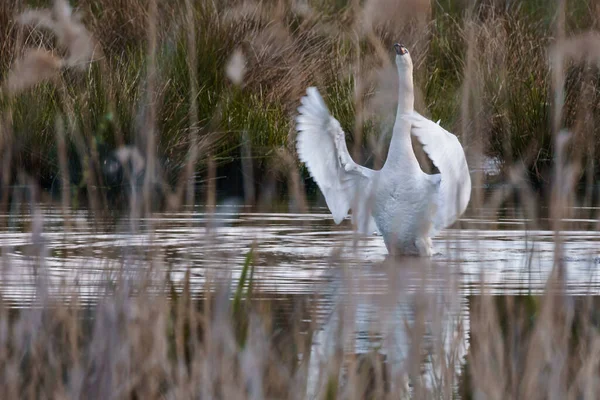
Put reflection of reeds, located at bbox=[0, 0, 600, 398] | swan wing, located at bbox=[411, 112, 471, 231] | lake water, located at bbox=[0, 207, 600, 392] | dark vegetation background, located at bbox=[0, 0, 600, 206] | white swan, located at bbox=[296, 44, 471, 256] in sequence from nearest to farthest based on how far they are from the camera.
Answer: lake water, located at bbox=[0, 207, 600, 392] < swan wing, located at bbox=[411, 112, 471, 231] < reflection of reeds, located at bbox=[0, 0, 600, 398] < white swan, located at bbox=[296, 44, 471, 256] < dark vegetation background, located at bbox=[0, 0, 600, 206]

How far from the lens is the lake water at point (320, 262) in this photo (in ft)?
11.3

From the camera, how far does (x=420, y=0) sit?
6918 millimetres

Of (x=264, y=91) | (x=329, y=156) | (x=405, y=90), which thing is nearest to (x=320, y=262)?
(x=329, y=156)

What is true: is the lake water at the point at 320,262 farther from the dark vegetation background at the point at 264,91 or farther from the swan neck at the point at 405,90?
the dark vegetation background at the point at 264,91

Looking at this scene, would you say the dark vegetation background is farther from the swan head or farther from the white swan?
the white swan

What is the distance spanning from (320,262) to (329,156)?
84 cm

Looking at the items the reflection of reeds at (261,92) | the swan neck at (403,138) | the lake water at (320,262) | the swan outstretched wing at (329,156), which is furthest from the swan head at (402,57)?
the lake water at (320,262)

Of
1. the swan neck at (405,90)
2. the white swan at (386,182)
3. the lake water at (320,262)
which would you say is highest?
the swan neck at (405,90)

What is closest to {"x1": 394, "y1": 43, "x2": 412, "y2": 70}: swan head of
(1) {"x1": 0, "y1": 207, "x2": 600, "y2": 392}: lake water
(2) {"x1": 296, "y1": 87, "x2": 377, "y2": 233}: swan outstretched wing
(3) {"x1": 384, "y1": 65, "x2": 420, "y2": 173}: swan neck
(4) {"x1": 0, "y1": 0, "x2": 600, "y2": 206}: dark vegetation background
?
(3) {"x1": 384, "y1": 65, "x2": 420, "y2": 173}: swan neck

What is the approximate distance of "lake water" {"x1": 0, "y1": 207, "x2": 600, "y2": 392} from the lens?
11.3 ft

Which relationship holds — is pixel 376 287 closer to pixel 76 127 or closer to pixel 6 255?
pixel 6 255

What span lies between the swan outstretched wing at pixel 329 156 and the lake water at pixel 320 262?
9.8 inches

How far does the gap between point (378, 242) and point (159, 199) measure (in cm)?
187

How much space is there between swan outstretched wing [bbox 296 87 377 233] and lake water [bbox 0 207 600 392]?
9.8 inches
